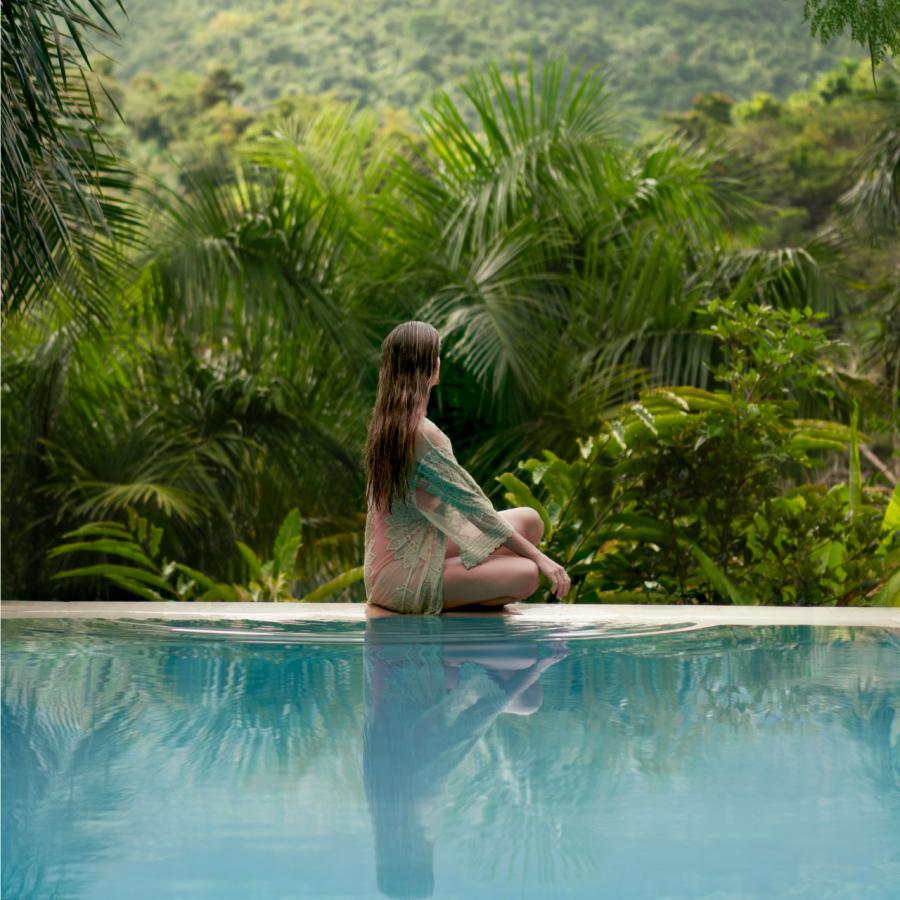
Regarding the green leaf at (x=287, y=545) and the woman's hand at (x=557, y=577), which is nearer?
the woman's hand at (x=557, y=577)

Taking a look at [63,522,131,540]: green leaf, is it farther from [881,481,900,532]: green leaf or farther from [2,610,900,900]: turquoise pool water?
[881,481,900,532]: green leaf

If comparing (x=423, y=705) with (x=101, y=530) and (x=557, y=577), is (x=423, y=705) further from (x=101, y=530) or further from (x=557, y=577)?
(x=101, y=530)

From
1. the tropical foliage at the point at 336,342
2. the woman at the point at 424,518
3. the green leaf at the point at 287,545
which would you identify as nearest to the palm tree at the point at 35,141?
the tropical foliage at the point at 336,342

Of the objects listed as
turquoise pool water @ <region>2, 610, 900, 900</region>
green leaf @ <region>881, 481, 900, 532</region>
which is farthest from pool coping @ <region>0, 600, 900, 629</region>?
green leaf @ <region>881, 481, 900, 532</region>

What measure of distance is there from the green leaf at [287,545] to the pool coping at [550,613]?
145 centimetres

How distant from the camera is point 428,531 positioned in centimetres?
558

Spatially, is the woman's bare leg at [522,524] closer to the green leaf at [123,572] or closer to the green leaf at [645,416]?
the green leaf at [645,416]

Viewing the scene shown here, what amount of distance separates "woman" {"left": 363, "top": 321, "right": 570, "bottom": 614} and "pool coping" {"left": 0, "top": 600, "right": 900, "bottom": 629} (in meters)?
0.21

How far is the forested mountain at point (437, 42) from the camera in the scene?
43.6 m

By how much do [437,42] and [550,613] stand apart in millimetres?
43534

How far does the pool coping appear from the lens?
5.56 meters

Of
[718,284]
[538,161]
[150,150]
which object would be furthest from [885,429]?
[150,150]

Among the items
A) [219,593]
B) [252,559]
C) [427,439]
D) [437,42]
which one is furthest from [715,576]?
[437,42]

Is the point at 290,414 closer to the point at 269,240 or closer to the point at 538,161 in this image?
the point at 269,240
